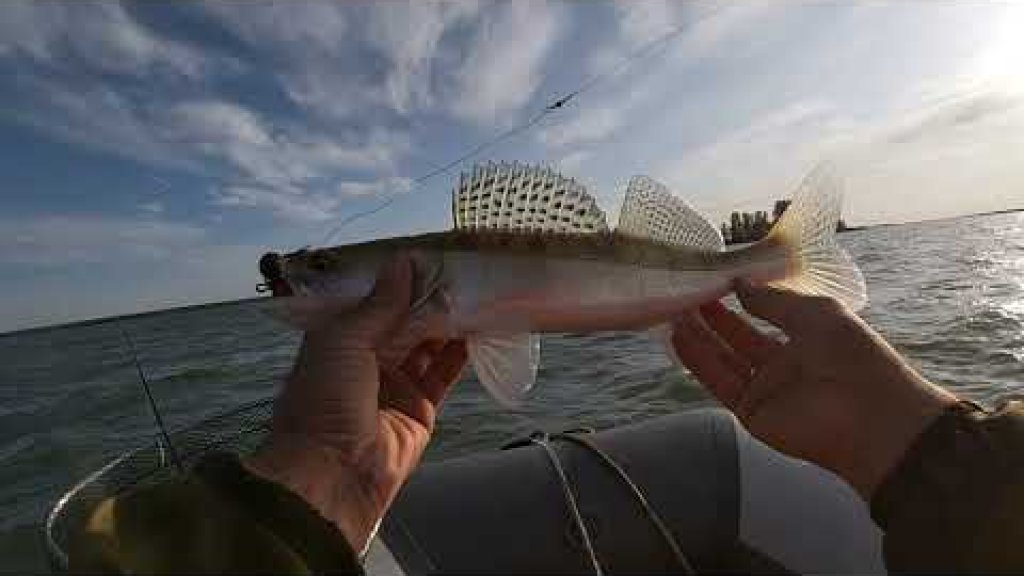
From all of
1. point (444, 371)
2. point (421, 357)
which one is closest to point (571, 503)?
point (444, 371)

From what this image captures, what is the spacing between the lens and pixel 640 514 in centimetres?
489

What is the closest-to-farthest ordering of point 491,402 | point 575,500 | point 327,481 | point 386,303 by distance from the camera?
point 327,481
point 386,303
point 575,500
point 491,402

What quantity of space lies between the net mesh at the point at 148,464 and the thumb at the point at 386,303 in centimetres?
207

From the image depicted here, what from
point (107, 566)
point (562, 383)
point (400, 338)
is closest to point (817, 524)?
point (400, 338)

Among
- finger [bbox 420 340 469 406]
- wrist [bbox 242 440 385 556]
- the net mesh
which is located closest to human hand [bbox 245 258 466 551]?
wrist [bbox 242 440 385 556]

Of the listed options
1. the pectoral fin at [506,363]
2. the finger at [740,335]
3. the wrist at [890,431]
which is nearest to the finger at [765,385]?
the finger at [740,335]

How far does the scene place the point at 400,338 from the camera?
3.76m

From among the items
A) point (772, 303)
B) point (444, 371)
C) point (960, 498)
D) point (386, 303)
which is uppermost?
point (386, 303)

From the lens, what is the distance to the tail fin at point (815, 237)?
4.27m

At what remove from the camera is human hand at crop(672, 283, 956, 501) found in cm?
294

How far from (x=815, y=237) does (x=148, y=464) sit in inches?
242

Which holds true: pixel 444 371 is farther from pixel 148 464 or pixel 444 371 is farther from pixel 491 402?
pixel 491 402

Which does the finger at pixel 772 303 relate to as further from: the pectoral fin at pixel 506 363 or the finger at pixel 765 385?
the pectoral fin at pixel 506 363

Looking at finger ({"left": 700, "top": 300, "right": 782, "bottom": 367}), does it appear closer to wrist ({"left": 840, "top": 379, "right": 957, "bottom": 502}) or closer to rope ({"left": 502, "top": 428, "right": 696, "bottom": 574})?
wrist ({"left": 840, "top": 379, "right": 957, "bottom": 502})
